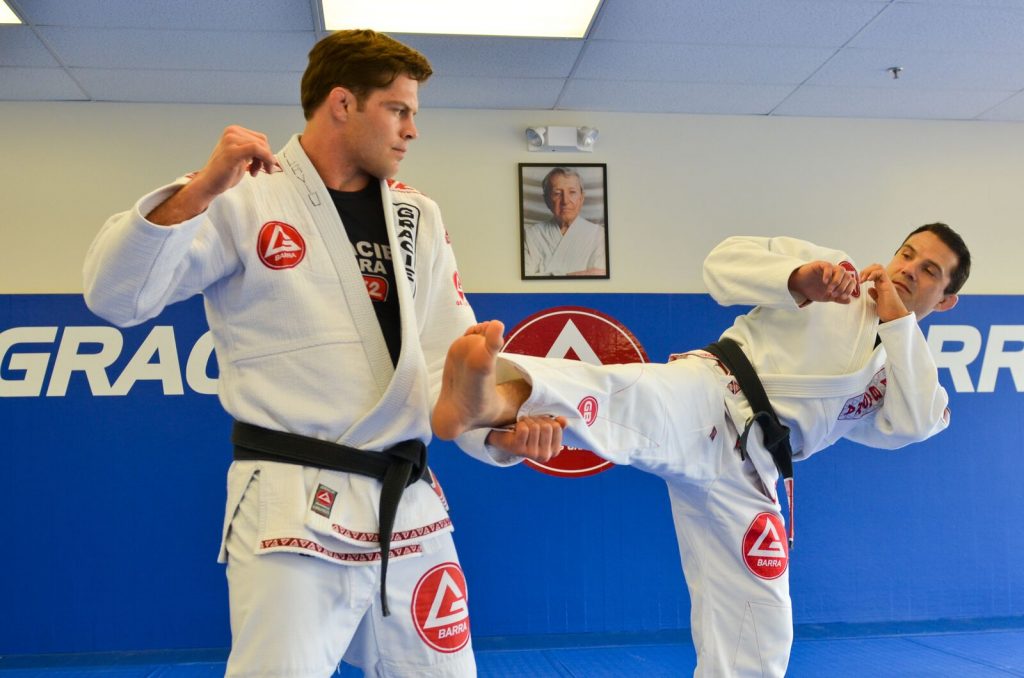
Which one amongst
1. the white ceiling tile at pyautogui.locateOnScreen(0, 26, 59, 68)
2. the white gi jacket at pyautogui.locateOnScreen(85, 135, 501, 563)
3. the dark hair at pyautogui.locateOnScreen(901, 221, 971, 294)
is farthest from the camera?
the white ceiling tile at pyautogui.locateOnScreen(0, 26, 59, 68)

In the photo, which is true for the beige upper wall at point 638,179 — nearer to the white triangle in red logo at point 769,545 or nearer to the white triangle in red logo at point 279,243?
the white triangle in red logo at point 769,545

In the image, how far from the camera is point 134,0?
3.21 m

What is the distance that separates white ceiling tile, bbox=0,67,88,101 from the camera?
3818 mm

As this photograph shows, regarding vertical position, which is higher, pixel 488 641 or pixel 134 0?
pixel 134 0

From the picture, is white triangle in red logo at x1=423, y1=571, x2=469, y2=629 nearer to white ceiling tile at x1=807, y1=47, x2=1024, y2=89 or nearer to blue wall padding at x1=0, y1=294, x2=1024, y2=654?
blue wall padding at x1=0, y1=294, x2=1024, y2=654

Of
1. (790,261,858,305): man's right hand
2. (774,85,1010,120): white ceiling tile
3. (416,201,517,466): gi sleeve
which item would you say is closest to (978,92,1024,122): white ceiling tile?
(774,85,1010,120): white ceiling tile

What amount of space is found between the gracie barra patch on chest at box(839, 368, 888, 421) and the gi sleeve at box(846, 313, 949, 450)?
0.10 ft

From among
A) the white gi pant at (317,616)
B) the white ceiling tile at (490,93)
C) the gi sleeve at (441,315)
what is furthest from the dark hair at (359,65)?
the white ceiling tile at (490,93)

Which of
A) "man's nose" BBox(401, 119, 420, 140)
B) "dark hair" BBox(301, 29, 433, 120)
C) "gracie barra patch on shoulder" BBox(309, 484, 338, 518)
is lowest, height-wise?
"gracie barra patch on shoulder" BBox(309, 484, 338, 518)

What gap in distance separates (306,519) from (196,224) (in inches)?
19.8

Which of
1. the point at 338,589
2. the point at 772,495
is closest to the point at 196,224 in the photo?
the point at 338,589

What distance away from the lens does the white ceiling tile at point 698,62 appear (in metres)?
3.73

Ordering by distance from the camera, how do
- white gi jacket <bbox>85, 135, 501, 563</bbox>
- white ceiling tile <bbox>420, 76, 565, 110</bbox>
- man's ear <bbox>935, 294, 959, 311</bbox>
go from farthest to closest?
white ceiling tile <bbox>420, 76, 565, 110</bbox> < man's ear <bbox>935, 294, 959, 311</bbox> < white gi jacket <bbox>85, 135, 501, 563</bbox>

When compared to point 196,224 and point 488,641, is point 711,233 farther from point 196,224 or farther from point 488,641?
point 196,224
